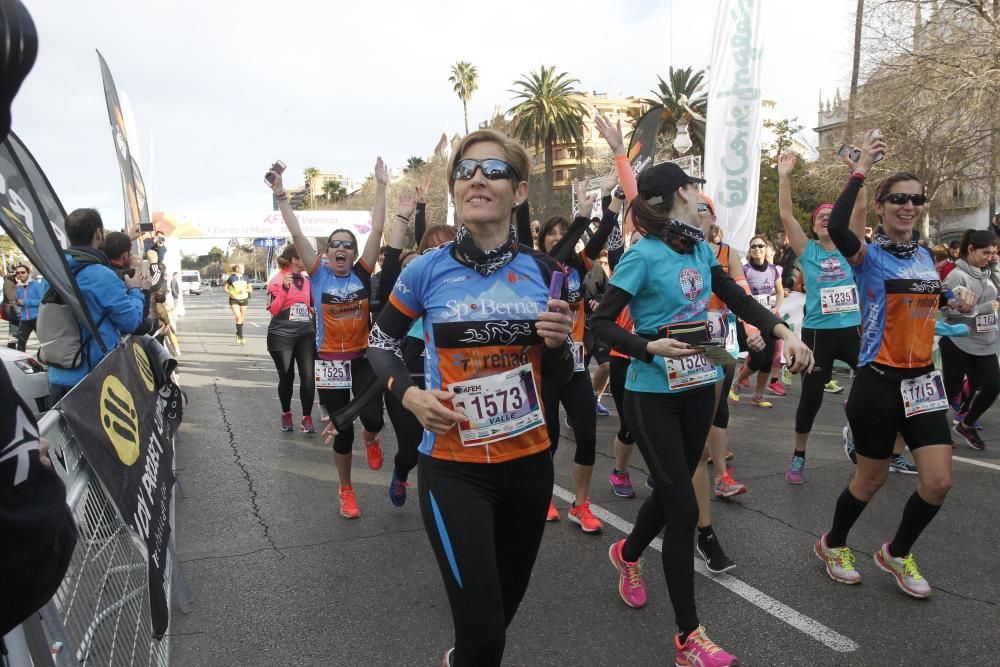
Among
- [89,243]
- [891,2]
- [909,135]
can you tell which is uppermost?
[891,2]

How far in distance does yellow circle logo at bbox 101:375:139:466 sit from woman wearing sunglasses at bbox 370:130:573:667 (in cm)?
127

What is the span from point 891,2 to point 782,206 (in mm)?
18953

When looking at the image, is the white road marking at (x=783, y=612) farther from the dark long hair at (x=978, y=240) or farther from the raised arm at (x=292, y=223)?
the dark long hair at (x=978, y=240)

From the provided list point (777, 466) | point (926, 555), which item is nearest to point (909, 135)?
point (777, 466)

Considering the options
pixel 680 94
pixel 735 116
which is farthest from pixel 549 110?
pixel 735 116

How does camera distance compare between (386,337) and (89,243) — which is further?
(89,243)

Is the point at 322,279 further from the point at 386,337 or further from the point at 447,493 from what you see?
the point at 447,493

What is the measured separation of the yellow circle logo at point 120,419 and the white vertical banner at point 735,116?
334 inches

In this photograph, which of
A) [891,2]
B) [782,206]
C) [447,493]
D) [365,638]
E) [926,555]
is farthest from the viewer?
[891,2]

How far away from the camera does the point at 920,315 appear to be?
3705 mm

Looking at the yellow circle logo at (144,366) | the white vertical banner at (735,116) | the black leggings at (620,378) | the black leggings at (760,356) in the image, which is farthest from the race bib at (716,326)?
the white vertical banner at (735,116)

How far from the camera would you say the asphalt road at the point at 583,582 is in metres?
3.24

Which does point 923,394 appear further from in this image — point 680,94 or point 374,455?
point 680,94

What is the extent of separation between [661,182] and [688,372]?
873 mm
